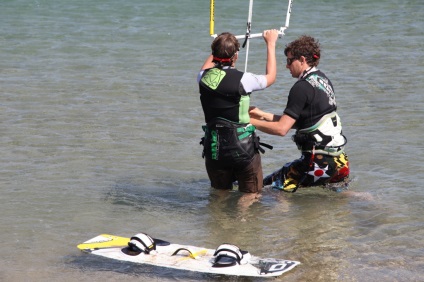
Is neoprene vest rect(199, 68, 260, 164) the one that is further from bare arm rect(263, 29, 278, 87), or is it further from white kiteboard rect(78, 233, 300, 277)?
white kiteboard rect(78, 233, 300, 277)

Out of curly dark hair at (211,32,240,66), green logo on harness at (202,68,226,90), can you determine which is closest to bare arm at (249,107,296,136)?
green logo on harness at (202,68,226,90)

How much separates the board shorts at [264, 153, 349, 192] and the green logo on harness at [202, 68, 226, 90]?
125cm

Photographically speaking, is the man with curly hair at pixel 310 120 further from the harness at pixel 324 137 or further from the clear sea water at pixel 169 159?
the clear sea water at pixel 169 159

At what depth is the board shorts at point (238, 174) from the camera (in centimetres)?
816

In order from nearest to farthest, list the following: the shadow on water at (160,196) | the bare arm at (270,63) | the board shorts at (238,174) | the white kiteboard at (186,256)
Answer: the white kiteboard at (186,256) → the bare arm at (270,63) → the board shorts at (238,174) → the shadow on water at (160,196)

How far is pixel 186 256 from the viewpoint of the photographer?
22.8 ft

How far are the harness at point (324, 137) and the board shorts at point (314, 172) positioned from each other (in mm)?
63

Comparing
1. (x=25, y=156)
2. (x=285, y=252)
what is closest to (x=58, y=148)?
(x=25, y=156)

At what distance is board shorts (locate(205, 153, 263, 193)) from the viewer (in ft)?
26.8

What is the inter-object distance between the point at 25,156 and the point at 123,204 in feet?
7.44

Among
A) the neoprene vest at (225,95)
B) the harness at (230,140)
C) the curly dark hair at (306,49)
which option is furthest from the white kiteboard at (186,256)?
the curly dark hair at (306,49)

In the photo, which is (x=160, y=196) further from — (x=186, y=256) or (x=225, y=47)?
(x=186, y=256)

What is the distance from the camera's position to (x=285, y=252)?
7348mm

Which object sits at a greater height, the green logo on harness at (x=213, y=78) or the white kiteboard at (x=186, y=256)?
the green logo on harness at (x=213, y=78)
